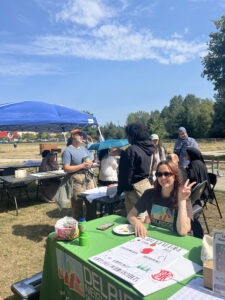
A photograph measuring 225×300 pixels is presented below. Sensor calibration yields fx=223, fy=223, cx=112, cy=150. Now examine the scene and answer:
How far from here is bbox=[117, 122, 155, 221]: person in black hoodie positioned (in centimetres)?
278

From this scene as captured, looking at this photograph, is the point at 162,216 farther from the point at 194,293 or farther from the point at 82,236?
the point at 194,293

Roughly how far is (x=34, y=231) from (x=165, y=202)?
10.7ft

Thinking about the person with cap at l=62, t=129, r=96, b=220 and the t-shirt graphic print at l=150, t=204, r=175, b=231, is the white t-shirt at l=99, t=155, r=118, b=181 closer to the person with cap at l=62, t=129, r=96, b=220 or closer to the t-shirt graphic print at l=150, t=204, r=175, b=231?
the person with cap at l=62, t=129, r=96, b=220

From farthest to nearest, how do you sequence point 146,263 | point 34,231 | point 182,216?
point 34,231, point 182,216, point 146,263

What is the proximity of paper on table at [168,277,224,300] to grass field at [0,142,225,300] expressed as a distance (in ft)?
7.62

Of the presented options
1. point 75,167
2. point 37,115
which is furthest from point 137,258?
point 37,115

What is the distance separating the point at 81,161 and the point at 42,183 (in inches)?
139

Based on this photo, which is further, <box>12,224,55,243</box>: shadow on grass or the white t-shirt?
the white t-shirt

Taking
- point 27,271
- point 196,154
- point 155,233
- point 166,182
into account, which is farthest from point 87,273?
point 196,154

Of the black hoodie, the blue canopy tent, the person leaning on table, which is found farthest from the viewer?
the blue canopy tent

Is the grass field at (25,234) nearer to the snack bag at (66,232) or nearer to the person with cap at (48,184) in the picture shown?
the person with cap at (48,184)

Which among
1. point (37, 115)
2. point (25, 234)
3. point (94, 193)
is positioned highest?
point (37, 115)

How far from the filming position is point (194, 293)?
1140 millimetres

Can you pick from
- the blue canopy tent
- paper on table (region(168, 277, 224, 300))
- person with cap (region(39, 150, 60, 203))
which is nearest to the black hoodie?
paper on table (region(168, 277, 224, 300))
